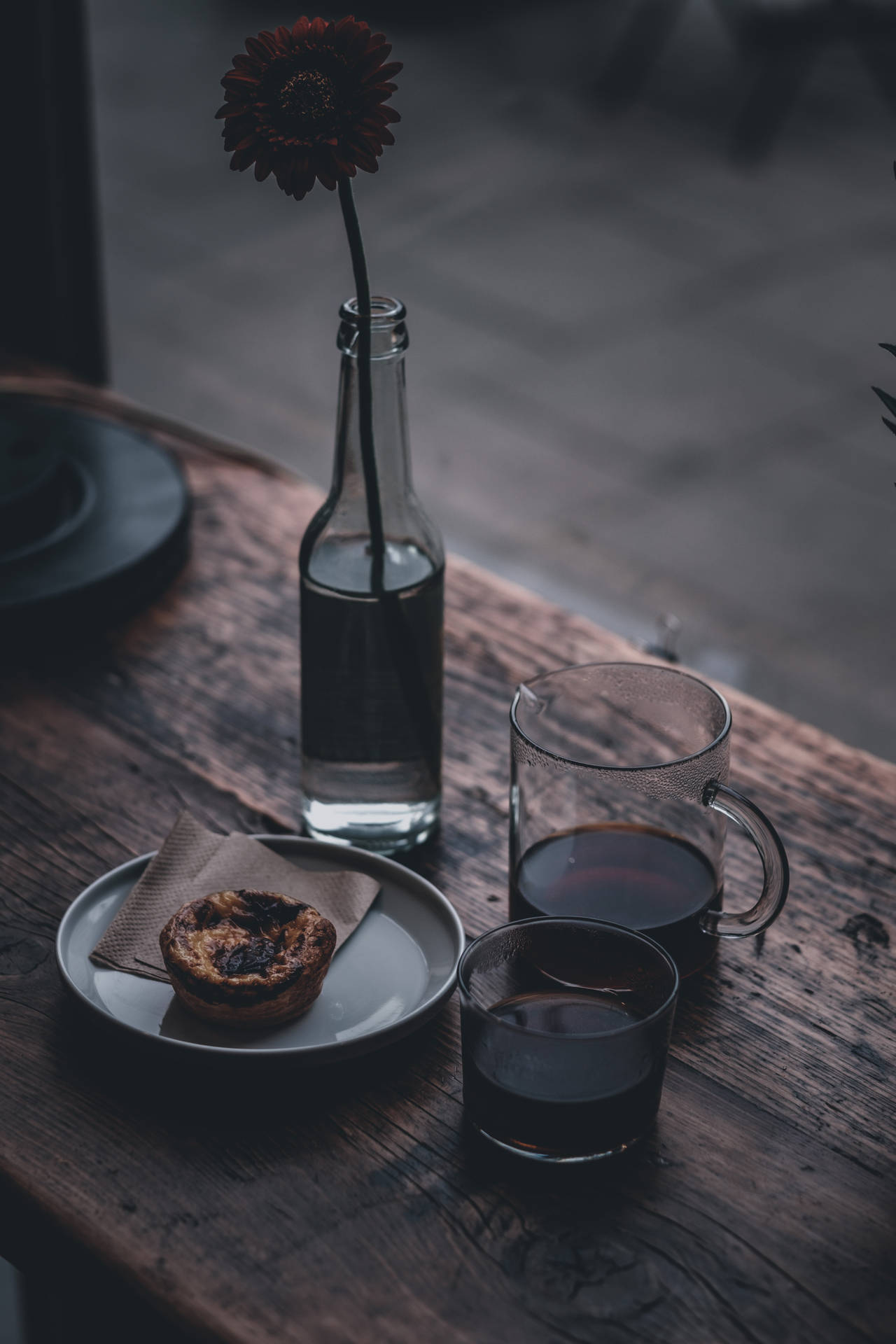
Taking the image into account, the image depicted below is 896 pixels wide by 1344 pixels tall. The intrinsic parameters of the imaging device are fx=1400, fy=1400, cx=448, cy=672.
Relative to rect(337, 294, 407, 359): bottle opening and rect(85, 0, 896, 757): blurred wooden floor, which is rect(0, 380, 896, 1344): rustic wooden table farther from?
rect(85, 0, 896, 757): blurred wooden floor

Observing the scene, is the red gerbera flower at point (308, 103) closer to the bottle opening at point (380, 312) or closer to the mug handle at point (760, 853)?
the bottle opening at point (380, 312)

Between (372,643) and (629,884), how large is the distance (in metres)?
0.17

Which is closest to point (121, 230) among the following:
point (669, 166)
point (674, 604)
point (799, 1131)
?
point (669, 166)

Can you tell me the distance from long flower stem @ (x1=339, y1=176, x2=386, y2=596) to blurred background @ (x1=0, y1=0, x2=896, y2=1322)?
2.84ft

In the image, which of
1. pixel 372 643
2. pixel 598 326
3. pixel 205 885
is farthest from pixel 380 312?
pixel 598 326

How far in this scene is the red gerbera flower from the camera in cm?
55

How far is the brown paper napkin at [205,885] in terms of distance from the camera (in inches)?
24.3

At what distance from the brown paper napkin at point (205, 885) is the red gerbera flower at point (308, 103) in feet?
0.99

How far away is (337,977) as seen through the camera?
0.61m

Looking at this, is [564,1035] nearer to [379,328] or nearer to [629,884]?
[629,884]

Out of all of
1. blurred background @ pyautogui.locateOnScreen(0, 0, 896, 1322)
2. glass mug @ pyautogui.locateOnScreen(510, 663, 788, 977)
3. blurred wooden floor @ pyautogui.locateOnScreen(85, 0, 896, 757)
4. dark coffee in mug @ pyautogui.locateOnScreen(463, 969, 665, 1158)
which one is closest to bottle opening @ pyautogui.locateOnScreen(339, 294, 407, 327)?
glass mug @ pyautogui.locateOnScreen(510, 663, 788, 977)

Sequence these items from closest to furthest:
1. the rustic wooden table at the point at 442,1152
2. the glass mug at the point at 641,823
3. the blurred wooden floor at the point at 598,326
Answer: the rustic wooden table at the point at 442,1152, the glass mug at the point at 641,823, the blurred wooden floor at the point at 598,326

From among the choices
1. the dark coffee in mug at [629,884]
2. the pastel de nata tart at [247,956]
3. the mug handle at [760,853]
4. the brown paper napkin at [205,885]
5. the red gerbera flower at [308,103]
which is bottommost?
the brown paper napkin at [205,885]

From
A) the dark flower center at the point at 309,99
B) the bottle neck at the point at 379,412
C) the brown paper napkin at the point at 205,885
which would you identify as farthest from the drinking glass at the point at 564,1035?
the dark flower center at the point at 309,99
